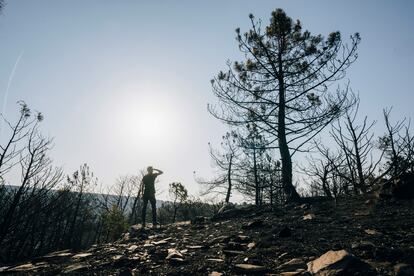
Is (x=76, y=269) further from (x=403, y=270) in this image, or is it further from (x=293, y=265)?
A: (x=403, y=270)

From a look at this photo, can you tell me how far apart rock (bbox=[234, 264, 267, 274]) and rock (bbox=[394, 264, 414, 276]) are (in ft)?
4.14

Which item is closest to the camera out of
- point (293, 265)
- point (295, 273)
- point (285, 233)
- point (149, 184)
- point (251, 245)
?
point (295, 273)

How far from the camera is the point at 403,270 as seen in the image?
2.41 meters

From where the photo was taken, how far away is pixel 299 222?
17.7 ft

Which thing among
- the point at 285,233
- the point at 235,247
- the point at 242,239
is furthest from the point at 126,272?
the point at 285,233

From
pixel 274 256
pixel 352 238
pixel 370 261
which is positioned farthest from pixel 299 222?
pixel 370 261

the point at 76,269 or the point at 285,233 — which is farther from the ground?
the point at 285,233

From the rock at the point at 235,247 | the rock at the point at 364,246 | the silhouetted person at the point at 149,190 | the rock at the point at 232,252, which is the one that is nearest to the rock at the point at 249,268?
the rock at the point at 232,252

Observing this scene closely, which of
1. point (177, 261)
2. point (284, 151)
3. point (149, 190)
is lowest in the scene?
point (177, 261)

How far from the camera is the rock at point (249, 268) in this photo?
3035 mm

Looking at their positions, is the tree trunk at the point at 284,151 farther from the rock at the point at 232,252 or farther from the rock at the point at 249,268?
the rock at the point at 249,268

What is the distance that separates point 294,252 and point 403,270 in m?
1.29

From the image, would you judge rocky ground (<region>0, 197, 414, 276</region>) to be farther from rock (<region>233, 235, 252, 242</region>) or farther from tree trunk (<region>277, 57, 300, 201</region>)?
tree trunk (<region>277, 57, 300, 201</region>)

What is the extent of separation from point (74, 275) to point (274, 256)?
2851 millimetres
